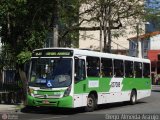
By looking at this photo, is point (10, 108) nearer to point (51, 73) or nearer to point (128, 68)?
point (51, 73)

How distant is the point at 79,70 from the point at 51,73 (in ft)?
4.10

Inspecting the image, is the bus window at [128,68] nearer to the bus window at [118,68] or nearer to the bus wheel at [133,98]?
the bus window at [118,68]

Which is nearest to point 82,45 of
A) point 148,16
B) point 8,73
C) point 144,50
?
point 144,50

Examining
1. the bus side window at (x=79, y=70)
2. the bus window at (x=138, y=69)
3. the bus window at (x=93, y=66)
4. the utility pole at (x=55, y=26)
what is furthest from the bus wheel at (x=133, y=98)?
the bus side window at (x=79, y=70)

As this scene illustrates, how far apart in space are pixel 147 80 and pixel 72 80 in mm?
9988

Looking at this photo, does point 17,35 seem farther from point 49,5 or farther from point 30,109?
point 30,109

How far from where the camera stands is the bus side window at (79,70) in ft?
68.0

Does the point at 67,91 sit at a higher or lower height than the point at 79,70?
lower

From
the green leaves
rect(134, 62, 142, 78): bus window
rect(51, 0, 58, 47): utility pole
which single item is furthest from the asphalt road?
rect(51, 0, 58, 47): utility pole

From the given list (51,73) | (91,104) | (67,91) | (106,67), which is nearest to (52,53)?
(51,73)

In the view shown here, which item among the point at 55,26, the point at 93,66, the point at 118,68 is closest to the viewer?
the point at 93,66

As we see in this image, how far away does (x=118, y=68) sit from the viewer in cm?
2503

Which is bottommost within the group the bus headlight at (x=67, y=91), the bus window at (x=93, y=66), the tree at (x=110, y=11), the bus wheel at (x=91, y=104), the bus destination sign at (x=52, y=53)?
the bus wheel at (x=91, y=104)

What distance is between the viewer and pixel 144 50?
3140 inches
